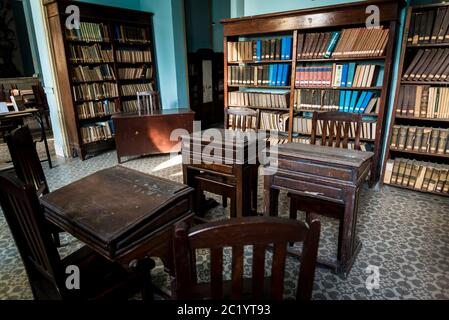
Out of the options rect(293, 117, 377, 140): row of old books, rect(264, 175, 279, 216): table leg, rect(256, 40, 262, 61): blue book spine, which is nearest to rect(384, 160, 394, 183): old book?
rect(293, 117, 377, 140): row of old books

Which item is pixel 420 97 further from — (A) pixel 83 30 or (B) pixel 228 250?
(A) pixel 83 30

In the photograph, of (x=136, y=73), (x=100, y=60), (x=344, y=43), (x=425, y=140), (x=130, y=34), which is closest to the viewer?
(x=425, y=140)

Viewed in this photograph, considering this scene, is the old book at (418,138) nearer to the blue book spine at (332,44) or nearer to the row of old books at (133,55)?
the blue book spine at (332,44)

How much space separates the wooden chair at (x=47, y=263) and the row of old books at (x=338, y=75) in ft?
9.68

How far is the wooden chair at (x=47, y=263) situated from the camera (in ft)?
3.38

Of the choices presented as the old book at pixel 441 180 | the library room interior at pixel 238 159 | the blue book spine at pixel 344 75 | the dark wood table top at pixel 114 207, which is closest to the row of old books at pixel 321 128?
the library room interior at pixel 238 159

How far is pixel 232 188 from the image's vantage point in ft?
7.46

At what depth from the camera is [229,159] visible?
80.7 inches

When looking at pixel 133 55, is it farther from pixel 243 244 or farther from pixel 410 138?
pixel 243 244

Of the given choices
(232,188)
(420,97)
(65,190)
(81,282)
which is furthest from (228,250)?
(420,97)

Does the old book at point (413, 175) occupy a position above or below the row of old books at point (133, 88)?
below

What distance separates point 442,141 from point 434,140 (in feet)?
0.22

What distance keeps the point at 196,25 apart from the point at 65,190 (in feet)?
17.1

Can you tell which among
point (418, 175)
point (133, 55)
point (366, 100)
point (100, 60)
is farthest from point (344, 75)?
point (100, 60)
